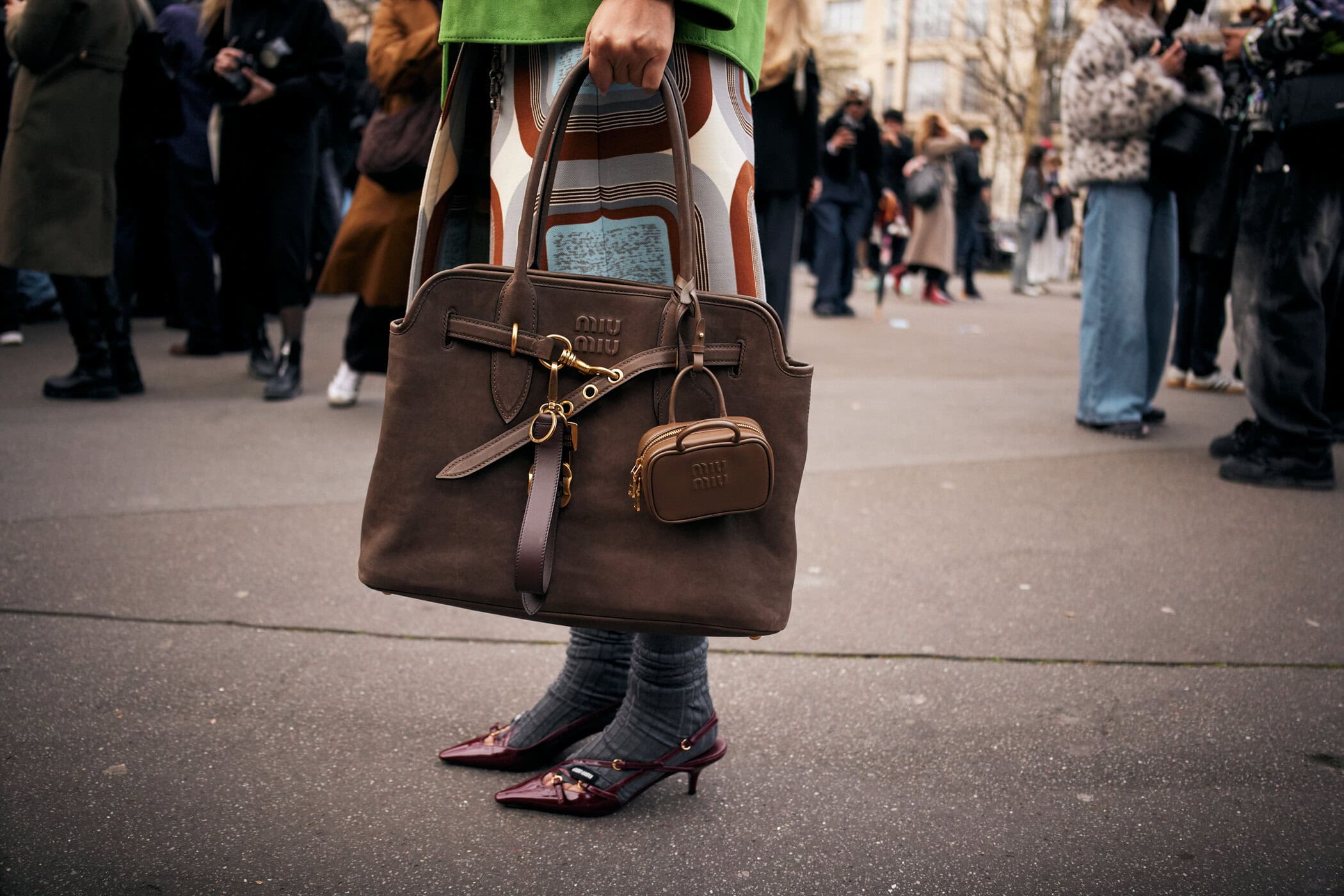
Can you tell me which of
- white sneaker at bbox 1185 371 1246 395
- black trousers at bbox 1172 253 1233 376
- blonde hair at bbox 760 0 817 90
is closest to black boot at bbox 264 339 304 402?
blonde hair at bbox 760 0 817 90

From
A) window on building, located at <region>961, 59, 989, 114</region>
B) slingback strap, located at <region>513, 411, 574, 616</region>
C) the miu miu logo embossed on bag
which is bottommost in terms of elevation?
slingback strap, located at <region>513, 411, 574, 616</region>

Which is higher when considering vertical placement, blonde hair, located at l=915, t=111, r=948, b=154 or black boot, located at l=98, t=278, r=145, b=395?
blonde hair, located at l=915, t=111, r=948, b=154

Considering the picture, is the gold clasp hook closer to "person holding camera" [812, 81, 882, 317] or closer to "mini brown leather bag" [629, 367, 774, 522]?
"mini brown leather bag" [629, 367, 774, 522]

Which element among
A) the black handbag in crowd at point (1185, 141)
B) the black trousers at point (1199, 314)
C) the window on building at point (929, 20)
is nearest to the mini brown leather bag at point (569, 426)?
the black handbag in crowd at point (1185, 141)

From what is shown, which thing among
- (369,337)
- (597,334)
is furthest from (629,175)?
(369,337)

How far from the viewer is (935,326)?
33.4ft

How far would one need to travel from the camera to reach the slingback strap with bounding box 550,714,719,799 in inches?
75.0

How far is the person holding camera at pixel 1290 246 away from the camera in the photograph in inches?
148

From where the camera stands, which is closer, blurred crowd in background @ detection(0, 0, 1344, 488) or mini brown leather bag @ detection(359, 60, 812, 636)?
mini brown leather bag @ detection(359, 60, 812, 636)

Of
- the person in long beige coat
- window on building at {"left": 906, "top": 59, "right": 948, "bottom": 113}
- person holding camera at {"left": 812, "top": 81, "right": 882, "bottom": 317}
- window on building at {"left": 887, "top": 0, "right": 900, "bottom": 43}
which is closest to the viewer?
person holding camera at {"left": 812, "top": 81, "right": 882, "bottom": 317}

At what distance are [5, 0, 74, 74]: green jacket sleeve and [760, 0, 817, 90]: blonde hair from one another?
2.97m

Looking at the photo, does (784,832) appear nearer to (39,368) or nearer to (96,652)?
(96,652)

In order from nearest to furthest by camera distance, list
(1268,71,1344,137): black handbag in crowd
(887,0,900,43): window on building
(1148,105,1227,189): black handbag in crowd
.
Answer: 1. (1268,71,1344,137): black handbag in crowd
2. (1148,105,1227,189): black handbag in crowd
3. (887,0,900,43): window on building

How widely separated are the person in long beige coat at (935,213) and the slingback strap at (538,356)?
408 inches
